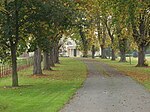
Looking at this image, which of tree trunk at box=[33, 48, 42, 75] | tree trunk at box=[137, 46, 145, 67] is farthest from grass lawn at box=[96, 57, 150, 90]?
tree trunk at box=[33, 48, 42, 75]

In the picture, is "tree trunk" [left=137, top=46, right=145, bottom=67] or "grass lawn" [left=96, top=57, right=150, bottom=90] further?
"tree trunk" [left=137, top=46, right=145, bottom=67]

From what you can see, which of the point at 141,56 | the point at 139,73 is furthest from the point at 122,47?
the point at 139,73

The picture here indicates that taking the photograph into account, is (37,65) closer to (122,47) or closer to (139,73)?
(139,73)

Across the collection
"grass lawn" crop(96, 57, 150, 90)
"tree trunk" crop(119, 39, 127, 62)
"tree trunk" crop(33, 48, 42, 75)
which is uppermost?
"tree trunk" crop(119, 39, 127, 62)

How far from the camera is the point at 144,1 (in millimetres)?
32031

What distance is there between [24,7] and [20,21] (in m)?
0.87

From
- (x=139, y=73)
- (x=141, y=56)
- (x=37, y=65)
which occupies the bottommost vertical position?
(x=139, y=73)

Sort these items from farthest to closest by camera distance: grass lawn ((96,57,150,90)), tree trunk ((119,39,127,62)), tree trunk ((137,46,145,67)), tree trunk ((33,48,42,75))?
tree trunk ((119,39,127,62)) → tree trunk ((137,46,145,67)) → tree trunk ((33,48,42,75)) → grass lawn ((96,57,150,90))

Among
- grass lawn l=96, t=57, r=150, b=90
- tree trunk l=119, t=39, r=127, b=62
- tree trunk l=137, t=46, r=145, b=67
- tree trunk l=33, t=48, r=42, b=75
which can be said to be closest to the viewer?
grass lawn l=96, t=57, r=150, b=90

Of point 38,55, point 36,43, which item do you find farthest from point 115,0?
point 36,43

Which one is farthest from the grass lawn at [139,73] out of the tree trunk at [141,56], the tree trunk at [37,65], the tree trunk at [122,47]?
the tree trunk at [122,47]

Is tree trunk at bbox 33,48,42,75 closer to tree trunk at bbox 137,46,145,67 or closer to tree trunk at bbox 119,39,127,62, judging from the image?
tree trunk at bbox 137,46,145,67

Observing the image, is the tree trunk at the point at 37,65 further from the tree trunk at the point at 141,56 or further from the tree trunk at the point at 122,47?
the tree trunk at the point at 122,47

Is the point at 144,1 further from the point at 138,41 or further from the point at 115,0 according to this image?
the point at 138,41
